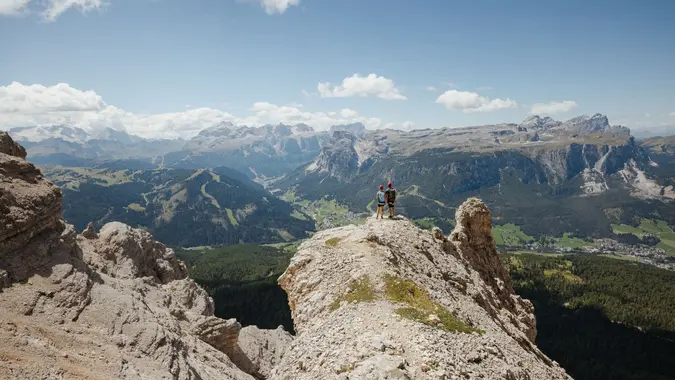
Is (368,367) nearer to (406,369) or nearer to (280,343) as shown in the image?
(406,369)

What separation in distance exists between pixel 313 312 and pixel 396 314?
825cm

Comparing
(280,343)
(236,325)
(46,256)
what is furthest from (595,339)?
(46,256)

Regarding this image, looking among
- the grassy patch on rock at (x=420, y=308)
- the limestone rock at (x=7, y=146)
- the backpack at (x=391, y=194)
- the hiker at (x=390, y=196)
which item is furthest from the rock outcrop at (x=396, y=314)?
the limestone rock at (x=7, y=146)

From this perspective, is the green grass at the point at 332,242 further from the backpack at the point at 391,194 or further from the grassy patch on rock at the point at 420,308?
the backpack at the point at 391,194

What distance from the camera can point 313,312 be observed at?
31.0 metres

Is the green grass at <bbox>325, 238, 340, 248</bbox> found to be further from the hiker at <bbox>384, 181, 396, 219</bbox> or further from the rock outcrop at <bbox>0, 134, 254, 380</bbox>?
the rock outcrop at <bbox>0, 134, 254, 380</bbox>

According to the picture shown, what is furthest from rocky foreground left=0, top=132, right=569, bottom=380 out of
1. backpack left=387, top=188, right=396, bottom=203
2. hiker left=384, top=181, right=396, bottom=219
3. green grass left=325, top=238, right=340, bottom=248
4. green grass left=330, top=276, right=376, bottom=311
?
backpack left=387, top=188, right=396, bottom=203

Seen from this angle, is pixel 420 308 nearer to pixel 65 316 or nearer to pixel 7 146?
pixel 65 316

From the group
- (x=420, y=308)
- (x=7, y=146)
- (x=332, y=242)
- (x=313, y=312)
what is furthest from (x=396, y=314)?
(x=7, y=146)

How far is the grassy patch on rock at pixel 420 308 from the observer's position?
24.9 meters

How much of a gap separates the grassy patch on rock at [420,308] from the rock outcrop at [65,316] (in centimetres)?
2297

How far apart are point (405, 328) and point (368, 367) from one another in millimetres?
4756

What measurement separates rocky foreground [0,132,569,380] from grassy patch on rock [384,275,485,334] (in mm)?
121

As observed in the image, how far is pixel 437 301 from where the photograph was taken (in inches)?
1169
